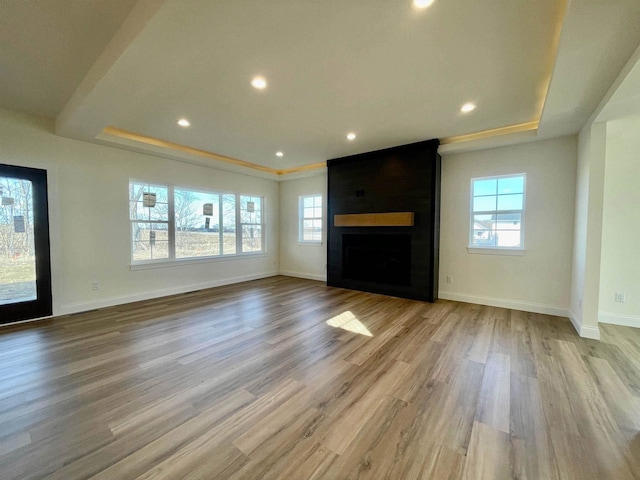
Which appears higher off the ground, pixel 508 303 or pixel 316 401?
pixel 508 303

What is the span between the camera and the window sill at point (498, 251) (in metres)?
4.10

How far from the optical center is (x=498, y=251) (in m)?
4.26

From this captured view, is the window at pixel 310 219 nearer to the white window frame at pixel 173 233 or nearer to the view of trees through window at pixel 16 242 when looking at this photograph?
the white window frame at pixel 173 233

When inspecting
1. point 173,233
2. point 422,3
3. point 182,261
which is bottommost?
point 182,261

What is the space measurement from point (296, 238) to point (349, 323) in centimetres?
376

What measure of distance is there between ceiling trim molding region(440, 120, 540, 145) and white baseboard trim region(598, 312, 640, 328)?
277 cm

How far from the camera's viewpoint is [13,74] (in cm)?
261

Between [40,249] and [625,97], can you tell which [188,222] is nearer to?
[40,249]

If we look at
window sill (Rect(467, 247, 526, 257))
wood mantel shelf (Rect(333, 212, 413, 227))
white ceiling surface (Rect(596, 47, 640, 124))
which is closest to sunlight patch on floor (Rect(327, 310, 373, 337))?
wood mantel shelf (Rect(333, 212, 413, 227))

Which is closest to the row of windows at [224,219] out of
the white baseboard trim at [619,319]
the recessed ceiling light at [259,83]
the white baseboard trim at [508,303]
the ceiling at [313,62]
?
the white baseboard trim at [508,303]

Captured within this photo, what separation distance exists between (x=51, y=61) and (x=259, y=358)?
3.40m

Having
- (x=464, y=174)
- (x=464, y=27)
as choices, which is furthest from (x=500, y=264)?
(x=464, y=27)

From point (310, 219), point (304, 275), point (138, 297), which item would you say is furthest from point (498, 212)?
point (138, 297)

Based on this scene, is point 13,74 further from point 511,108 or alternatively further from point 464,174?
point 464,174
